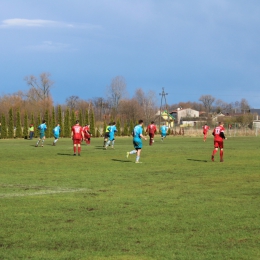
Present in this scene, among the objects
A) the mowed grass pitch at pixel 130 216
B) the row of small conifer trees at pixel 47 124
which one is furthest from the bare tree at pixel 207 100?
the mowed grass pitch at pixel 130 216

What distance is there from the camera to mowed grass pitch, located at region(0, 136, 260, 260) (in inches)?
305

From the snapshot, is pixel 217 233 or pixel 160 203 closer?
pixel 217 233

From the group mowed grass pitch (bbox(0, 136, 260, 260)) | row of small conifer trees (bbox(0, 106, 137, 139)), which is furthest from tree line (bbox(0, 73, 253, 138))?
mowed grass pitch (bbox(0, 136, 260, 260))

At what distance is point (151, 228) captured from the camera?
9.24 meters

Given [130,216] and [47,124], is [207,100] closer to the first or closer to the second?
[47,124]

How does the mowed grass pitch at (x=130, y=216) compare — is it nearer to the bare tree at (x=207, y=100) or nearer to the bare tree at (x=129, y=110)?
the bare tree at (x=129, y=110)

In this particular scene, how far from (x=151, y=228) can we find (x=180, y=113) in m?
191

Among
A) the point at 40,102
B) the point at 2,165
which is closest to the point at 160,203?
the point at 2,165

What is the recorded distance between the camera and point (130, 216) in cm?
1043

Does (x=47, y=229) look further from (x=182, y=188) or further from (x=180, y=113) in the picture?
(x=180, y=113)

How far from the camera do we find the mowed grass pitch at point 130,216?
776cm

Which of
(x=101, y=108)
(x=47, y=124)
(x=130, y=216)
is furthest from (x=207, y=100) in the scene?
(x=130, y=216)

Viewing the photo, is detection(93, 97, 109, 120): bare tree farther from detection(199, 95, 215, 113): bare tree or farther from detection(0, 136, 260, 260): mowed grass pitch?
detection(0, 136, 260, 260): mowed grass pitch

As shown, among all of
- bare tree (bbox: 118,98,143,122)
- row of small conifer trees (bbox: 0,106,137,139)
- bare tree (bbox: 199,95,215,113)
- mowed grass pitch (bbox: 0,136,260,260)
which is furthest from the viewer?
bare tree (bbox: 199,95,215,113)
